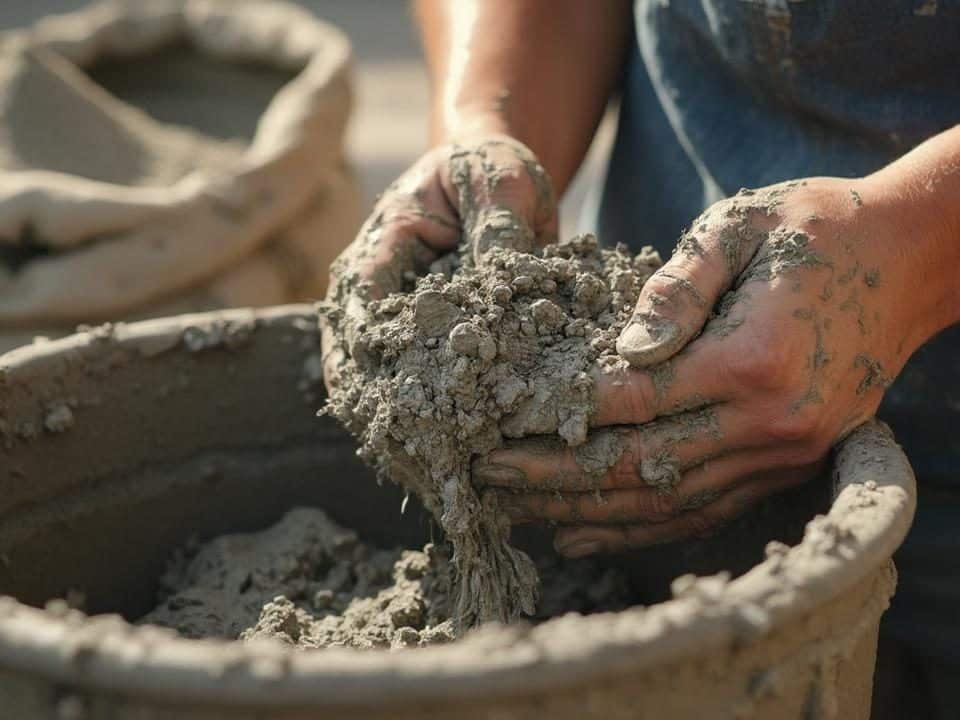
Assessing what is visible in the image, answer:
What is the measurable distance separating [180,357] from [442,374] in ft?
1.66

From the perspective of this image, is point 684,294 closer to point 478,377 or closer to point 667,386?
point 667,386

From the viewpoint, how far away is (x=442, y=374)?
4.19 feet

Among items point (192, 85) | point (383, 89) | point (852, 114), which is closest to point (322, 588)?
point (852, 114)

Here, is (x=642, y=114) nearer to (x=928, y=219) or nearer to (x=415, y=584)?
(x=928, y=219)

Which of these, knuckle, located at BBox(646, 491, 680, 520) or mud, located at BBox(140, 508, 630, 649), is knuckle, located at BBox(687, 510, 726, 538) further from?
mud, located at BBox(140, 508, 630, 649)

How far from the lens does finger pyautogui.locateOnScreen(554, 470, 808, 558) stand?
1335 millimetres

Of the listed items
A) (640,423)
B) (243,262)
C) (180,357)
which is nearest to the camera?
(640,423)

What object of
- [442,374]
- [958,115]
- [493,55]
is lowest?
[442,374]

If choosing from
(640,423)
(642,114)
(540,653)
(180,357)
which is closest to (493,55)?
(642,114)

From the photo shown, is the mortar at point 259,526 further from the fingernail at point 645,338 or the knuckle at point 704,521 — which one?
the fingernail at point 645,338

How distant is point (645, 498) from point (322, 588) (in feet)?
1.60

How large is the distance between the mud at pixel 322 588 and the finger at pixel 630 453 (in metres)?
0.21

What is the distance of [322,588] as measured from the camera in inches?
62.4

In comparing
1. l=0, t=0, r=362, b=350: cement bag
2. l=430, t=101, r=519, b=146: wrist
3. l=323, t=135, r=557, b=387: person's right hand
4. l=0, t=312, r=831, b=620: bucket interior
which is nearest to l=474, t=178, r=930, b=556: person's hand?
l=0, t=312, r=831, b=620: bucket interior
